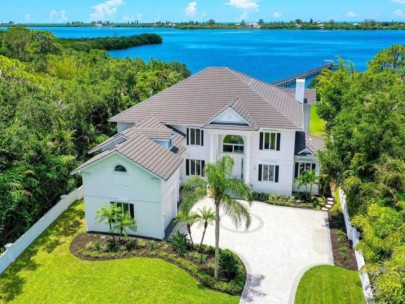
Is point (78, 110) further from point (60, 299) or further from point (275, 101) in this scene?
point (60, 299)

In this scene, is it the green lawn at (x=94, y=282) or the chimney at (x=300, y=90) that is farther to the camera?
the chimney at (x=300, y=90)

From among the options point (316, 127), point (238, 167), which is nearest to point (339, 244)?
point (238, 167)

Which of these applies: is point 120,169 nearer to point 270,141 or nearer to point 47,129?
point 47,129

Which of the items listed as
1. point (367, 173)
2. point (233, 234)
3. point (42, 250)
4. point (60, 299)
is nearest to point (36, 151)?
point (42, 250)

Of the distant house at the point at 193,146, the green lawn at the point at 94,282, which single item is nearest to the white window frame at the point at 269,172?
the distant house at the point at 193,146

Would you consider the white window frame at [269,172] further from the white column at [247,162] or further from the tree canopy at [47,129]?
the tree canopy at [47,129]

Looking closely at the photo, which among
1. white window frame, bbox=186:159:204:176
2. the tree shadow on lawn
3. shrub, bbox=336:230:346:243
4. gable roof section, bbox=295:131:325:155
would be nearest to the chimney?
gable roof section, bbox=295:131:325:155

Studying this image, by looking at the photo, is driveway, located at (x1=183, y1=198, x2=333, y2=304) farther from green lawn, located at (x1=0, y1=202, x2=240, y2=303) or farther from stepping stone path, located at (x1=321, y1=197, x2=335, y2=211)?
green lawn, located at (x1=0, y1=202, x2=240, y2=303)
